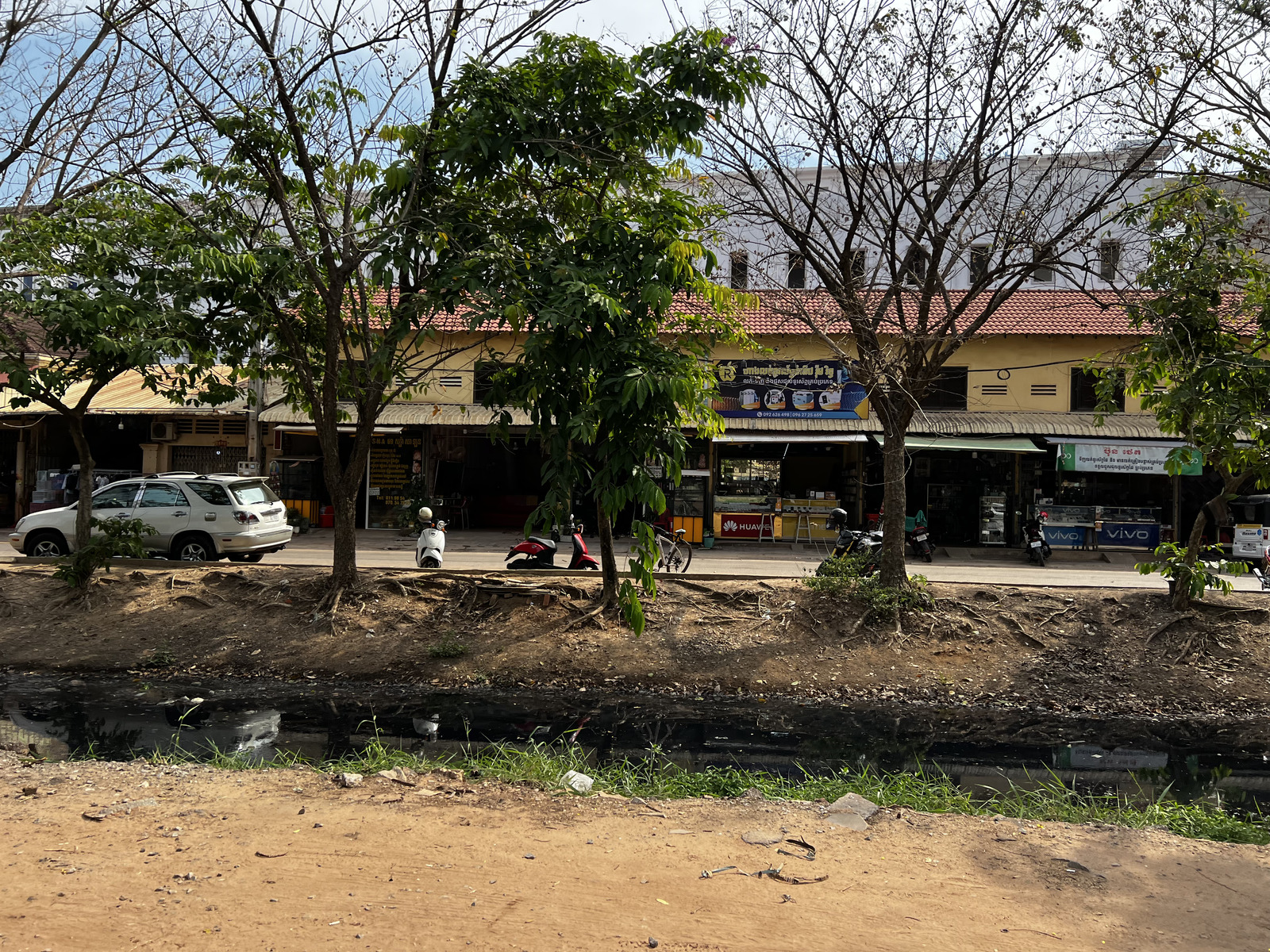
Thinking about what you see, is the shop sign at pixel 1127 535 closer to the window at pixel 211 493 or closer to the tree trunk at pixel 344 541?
the tree trunk at pixel 344 541

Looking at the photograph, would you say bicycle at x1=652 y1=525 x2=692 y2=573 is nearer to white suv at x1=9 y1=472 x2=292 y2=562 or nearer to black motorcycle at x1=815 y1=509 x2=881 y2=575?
black motorcycle at x1=815 y1=509 x2=881 y2=575

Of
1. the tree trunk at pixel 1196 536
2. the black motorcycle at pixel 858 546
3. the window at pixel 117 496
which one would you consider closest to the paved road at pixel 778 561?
the black motorcycle at pixel 858 546

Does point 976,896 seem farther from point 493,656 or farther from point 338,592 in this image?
point 338,592

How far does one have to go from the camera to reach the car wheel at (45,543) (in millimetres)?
14719

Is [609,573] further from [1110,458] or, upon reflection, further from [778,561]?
[1110,458]

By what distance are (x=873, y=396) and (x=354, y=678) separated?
6.79 metres

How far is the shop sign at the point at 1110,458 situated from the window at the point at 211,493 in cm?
1676

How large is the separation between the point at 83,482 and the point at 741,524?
13.8 m

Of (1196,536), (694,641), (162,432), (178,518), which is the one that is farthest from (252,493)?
(1196,536)

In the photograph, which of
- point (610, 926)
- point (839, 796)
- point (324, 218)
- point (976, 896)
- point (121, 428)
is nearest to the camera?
point (610, 926)

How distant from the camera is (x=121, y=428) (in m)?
23.9

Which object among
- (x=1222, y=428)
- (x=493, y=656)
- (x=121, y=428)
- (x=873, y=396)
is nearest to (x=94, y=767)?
(x=493, y=656)

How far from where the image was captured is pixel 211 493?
14.7 meters

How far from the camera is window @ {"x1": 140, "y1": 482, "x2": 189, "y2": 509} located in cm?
1465
